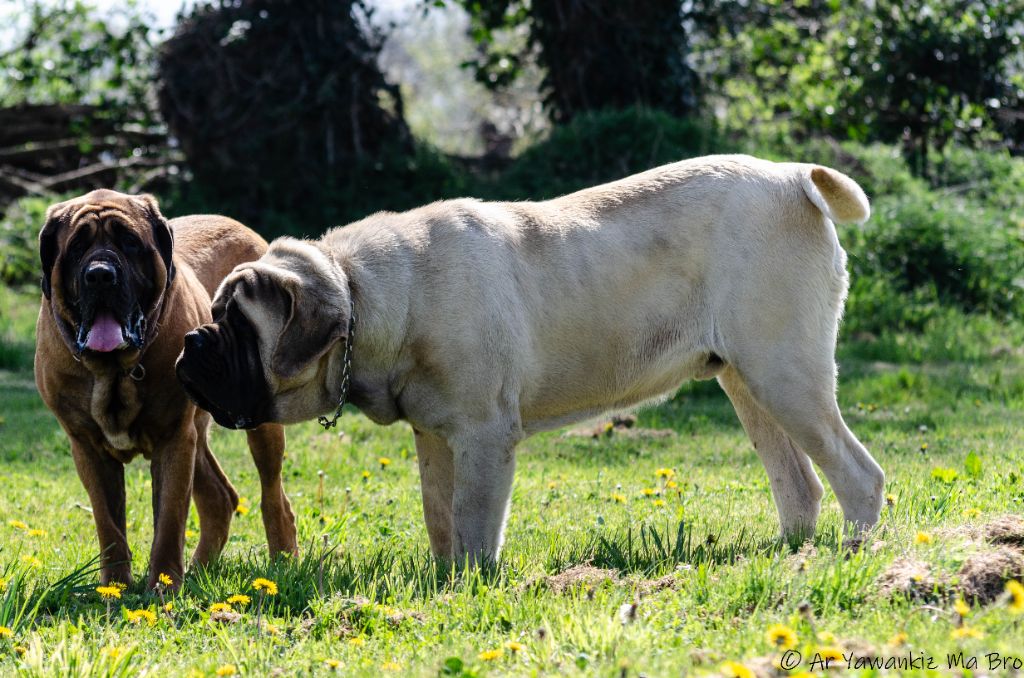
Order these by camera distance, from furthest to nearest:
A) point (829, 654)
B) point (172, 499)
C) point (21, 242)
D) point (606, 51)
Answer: point (606, 51) < point (21, 242) < point (172, 499) < point (829, 654)

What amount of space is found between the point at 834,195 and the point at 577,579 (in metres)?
2.27

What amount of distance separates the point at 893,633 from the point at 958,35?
13.1m

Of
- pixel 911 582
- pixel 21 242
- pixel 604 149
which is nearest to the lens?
pixel 911 582

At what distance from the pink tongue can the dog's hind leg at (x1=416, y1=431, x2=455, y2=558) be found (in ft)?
4.59

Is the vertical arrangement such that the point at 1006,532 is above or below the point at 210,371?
below

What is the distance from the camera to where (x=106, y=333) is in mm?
5090

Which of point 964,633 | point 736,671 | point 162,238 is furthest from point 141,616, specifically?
point 964,633

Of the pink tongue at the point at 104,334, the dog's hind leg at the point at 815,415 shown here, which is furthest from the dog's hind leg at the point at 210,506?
the dog's hind leg at the point at 815,415

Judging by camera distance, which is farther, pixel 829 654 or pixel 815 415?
pixel 815 415

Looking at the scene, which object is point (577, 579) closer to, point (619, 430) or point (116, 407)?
point (116, 407)

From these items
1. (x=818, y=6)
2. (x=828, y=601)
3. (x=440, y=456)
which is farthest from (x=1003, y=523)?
(x=818, y=6)

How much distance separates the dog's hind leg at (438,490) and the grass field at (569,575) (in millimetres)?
135

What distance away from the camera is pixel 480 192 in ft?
47.5

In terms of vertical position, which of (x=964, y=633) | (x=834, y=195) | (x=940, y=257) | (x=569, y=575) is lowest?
(x=940, y=257)
